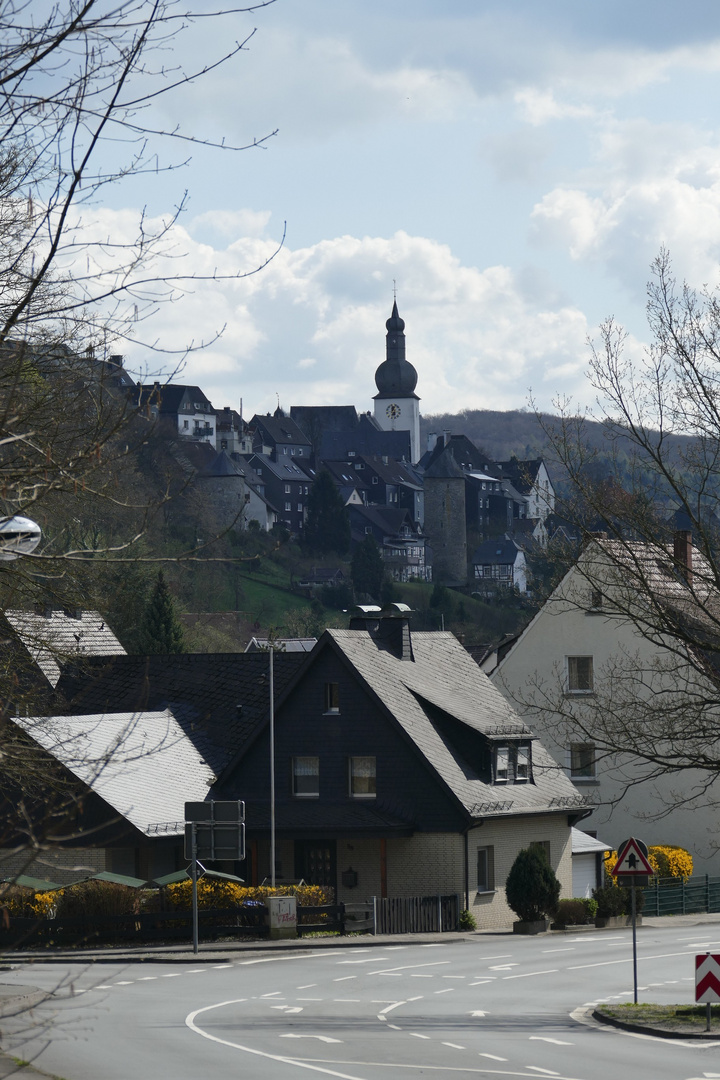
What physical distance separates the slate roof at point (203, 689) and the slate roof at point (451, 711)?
2.99 meters

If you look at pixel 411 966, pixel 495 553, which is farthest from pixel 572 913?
pixel 495 553

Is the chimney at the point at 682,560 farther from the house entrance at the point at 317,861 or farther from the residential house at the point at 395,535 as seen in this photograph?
the residential house at the point at 395,535

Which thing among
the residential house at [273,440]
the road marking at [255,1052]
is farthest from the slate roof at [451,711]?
the residential house at [273,440]

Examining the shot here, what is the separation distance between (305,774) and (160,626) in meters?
31.1

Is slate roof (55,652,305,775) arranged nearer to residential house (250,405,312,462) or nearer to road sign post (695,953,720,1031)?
road sign post (695,953,720,1031)

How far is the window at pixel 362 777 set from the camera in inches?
1650

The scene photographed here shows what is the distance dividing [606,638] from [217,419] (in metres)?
137

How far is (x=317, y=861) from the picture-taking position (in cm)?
4106

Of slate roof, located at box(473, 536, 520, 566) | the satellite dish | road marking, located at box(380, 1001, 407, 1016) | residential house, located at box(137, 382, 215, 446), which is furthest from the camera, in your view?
slate roof, located at box(473, 536, 520, 566)

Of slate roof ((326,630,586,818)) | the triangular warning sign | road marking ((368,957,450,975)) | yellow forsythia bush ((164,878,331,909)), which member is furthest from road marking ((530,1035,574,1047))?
slate roof ((326,630,586,818))

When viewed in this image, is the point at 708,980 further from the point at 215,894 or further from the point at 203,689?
the point at 203,689

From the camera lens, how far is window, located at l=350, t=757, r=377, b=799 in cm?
4191

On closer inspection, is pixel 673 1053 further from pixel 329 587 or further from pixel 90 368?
pixel 329 587

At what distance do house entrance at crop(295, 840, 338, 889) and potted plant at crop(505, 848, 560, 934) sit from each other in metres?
4.84
